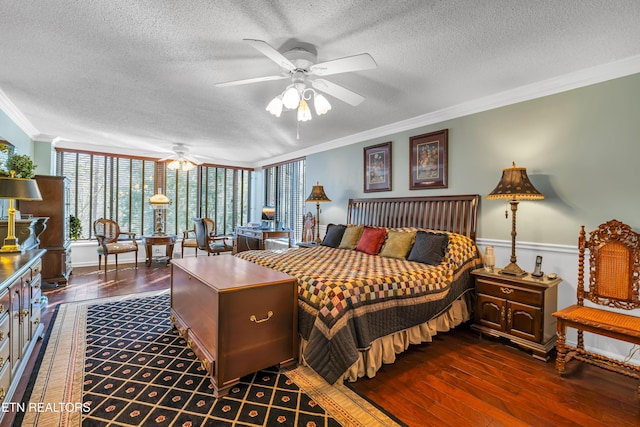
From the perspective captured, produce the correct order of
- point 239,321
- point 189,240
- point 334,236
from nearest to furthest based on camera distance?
point 239,321, point 334,236, point 189,240

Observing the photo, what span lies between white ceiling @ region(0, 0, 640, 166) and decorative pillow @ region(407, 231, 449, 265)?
60.2 inches

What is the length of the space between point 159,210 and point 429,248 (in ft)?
19.2

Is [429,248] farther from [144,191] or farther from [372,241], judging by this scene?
[144,191]

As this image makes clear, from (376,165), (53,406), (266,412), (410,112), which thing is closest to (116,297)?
(53,406)

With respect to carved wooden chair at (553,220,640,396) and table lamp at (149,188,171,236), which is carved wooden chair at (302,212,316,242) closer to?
table lamp at (149,188,171,236)

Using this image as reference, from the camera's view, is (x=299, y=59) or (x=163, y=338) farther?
(x=163, y=338)

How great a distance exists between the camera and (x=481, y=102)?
11.0 feet

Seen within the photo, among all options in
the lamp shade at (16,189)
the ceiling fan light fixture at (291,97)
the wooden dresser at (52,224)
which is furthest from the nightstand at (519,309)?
the wooden dresser at (52,224)

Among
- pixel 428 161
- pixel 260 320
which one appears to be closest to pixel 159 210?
pixel 260 320

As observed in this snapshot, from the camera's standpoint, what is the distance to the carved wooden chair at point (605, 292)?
7.19 feet

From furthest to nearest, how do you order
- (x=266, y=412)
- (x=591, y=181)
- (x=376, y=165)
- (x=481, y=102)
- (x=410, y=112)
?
(x=376, y=165)
(x=410, y=112)
(x=481, y=102)
(x=591, y=181)
(x=266, y=412)

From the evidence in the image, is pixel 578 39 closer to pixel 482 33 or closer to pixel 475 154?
pixel 482 33

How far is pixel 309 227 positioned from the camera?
5617mm

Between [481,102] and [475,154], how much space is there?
22.4 inches
